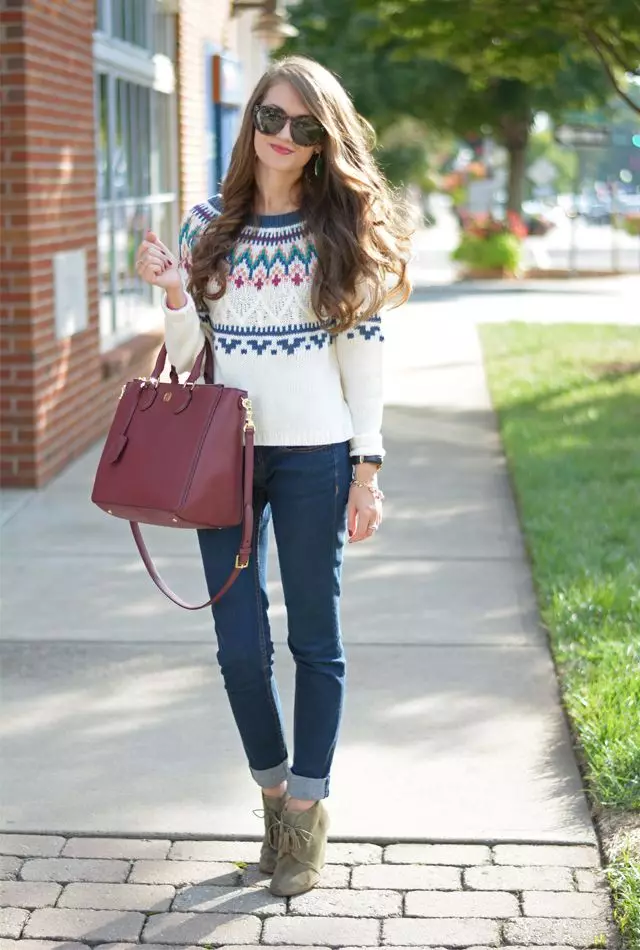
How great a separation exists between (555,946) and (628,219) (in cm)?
5296

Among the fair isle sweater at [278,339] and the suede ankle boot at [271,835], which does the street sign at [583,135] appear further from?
the suede ankle boot at [271,835]

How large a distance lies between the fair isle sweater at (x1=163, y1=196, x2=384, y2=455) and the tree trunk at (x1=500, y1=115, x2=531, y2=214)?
1008 inches

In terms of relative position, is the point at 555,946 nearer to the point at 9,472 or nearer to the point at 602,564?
the point at 602,564

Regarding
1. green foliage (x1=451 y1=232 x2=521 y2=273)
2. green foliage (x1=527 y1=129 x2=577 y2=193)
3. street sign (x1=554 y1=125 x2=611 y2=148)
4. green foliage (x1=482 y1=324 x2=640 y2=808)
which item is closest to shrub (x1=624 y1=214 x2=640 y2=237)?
green foliage (x1=527 y1=129 x2=577 y2=193)

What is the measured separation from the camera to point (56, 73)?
8000mm

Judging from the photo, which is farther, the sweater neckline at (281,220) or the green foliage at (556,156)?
the green foliage at (556,156)

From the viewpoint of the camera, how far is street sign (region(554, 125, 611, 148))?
2881 cm

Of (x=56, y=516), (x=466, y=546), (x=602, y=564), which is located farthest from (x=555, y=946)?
(x=56, y=516)

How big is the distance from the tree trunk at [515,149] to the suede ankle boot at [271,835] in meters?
25.7

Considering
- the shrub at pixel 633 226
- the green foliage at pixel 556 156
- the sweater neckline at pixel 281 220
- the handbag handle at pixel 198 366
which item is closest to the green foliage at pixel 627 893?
the handbag handle at pixel 198 366

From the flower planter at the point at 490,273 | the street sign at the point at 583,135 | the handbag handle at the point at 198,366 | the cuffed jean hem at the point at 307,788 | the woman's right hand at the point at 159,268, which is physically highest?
the street sign at the point at 583,135

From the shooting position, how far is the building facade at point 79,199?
7457 mm

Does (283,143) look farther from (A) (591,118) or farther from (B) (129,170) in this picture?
(A) (591,118)

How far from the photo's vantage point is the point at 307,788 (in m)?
3.45
